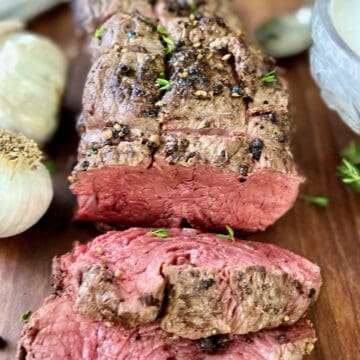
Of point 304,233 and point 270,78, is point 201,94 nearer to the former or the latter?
point 270,78

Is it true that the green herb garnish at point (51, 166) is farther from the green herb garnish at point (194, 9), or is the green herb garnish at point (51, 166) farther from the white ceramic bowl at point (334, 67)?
the white ceramic bowl at point (334, 67)

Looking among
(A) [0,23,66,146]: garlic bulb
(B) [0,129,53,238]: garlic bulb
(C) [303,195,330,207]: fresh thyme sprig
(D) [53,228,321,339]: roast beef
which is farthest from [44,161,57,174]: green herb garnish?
(C) [303,195,330,207]: fresh thyme sprig

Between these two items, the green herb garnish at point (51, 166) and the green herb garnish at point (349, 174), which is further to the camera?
the green herb garnish at point (51, 166)

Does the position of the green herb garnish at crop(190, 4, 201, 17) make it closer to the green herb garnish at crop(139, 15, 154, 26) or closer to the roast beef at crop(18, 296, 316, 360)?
the green herb garnish at crop(139, 15, 154, 26)

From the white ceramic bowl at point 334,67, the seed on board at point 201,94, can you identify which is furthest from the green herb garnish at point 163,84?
the white ceramic bowl at point 334,67

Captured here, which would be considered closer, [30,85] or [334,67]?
[334,67]

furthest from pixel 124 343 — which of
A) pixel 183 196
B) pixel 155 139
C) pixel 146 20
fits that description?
pixel 146 20

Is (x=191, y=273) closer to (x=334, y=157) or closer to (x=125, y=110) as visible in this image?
(x=125, y=110)
